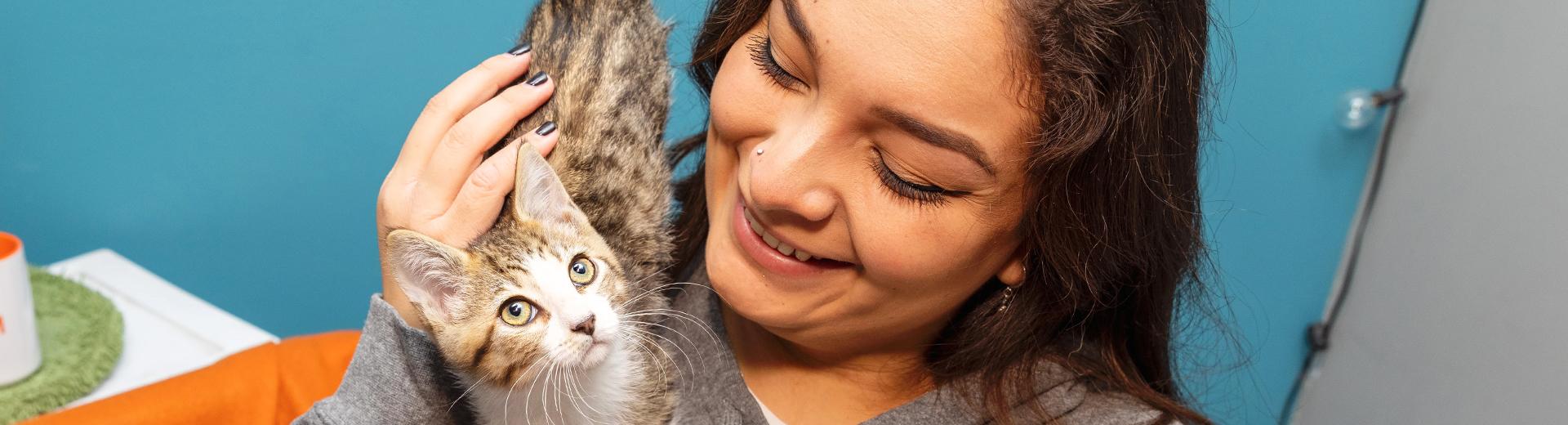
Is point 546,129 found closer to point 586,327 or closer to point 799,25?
point 586,327

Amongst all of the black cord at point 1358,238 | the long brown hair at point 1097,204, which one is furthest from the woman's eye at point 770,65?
the black cord at point 1358,238

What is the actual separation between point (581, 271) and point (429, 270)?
0.18 m

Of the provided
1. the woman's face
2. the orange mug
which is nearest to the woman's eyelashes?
the woman's face

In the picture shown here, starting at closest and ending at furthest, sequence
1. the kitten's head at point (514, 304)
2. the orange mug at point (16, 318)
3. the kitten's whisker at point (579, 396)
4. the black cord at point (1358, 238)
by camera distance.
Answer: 1. the kitten's head at point (514, 304)
2. the kitten's whisker at point (579, 396)
3. the orange mug at point (16, 318)
4. the black cord at point (1358, 238)

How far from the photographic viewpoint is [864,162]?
41.7 inches

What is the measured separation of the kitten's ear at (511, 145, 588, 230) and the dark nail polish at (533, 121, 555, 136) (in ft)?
0.22

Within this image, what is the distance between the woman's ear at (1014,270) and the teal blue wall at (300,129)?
0.85 metres

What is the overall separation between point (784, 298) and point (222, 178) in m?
1.59

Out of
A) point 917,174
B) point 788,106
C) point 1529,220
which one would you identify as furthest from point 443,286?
point 1529,220

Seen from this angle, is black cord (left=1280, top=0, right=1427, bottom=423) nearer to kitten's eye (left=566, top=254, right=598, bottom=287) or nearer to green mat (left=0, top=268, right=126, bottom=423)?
kitten's eye (left=566, top=254, right=598, bottom=287)

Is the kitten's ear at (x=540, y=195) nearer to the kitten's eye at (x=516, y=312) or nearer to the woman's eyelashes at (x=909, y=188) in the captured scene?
the kitten's eye at (x=516, y=312)

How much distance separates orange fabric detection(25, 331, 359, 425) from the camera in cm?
148

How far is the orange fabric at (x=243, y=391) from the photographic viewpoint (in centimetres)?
148

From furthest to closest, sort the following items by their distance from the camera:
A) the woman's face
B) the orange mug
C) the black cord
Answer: the black cord → the orange mug → the woman's face
